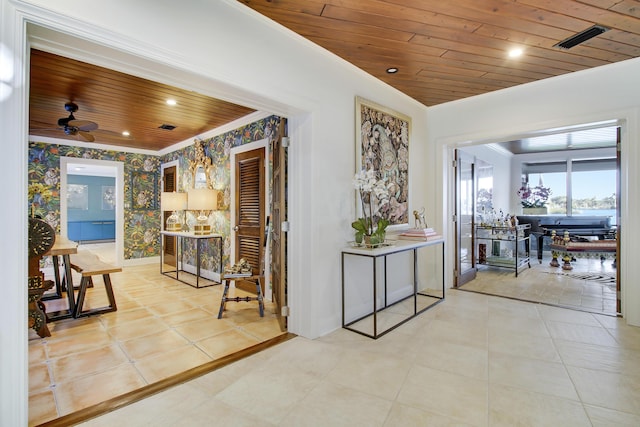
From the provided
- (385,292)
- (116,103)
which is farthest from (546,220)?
(116,103)

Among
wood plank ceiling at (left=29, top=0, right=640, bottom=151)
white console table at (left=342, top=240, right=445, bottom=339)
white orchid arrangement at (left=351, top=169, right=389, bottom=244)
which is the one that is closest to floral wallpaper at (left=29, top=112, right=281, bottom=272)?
wood plank ceiling at (left=29, top=0, right=640, bottom=151)

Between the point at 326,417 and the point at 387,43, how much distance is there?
2.74 metres

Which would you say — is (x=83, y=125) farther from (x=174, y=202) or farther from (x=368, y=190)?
(x=368, y=190)

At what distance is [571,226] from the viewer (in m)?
6.67

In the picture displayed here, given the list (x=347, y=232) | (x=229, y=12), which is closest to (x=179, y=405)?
(x=347, y=232)

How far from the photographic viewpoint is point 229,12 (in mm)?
2053

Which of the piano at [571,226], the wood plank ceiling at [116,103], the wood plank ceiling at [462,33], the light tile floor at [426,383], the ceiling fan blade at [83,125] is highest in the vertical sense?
the wood plank ceiling at [462,33]

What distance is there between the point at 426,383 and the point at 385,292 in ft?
4.75

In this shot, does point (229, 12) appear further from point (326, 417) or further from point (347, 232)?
point (326, 417)

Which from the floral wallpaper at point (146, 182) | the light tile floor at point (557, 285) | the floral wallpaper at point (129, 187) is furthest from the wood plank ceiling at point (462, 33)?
the floral wallpaper at point (129, 187)

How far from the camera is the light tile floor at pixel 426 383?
1671 mm

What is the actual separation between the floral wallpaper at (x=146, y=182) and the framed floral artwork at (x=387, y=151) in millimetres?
1096

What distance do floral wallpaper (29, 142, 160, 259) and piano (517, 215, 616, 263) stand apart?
326 inches

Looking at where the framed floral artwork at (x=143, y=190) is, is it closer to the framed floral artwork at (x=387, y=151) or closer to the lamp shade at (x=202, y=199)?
the lamp shade at (x=202, y=199)
